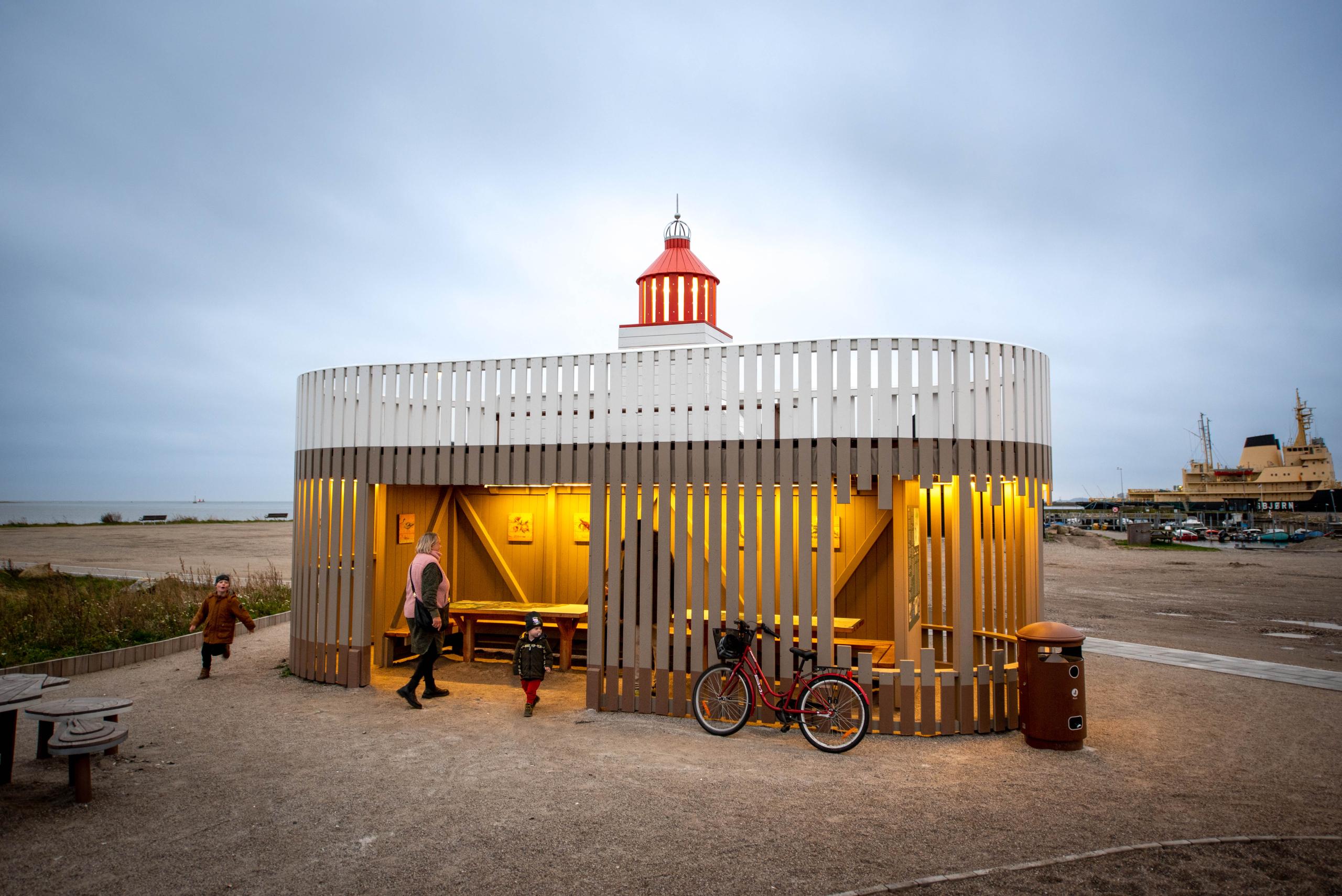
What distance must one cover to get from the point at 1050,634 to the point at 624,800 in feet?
13.9

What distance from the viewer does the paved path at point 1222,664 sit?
983 centimetres

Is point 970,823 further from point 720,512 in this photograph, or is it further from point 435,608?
point 435,608

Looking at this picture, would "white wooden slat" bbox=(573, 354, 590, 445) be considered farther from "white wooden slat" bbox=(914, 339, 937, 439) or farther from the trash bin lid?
the trash bin lid

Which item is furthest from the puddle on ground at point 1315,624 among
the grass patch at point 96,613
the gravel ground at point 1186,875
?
the grass patch at point 96,613

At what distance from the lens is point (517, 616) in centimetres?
1014

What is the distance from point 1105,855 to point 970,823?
821 mm

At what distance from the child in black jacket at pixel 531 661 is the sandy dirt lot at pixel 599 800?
266 millimetres

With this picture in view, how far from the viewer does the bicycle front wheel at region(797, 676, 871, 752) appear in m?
6.99

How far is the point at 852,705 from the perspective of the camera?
705cm

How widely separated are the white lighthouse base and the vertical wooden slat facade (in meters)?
2.86

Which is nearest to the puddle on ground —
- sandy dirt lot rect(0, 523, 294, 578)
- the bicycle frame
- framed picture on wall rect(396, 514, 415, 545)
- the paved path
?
the paved path

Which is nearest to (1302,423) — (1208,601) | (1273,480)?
(1273,480)

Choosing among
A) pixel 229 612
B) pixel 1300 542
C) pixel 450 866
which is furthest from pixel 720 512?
pixel 1300 542

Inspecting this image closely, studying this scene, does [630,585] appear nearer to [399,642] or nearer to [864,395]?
[864,395]
